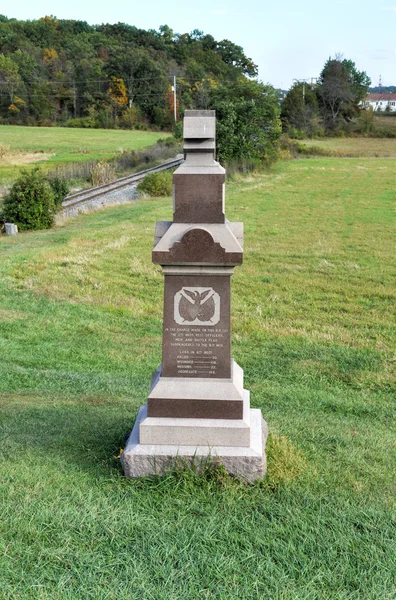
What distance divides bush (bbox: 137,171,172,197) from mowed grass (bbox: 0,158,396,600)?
13.9 meters

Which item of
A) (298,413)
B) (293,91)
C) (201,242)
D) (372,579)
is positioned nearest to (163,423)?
(201,242)

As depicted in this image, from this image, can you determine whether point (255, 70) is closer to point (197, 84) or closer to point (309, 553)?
point (197, 84)

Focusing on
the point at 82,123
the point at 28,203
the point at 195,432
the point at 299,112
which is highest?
the point at 299,112

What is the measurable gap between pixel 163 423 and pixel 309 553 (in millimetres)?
1635

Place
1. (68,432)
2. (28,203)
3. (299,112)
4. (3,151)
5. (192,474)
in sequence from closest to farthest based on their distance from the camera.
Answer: (192,474) < (68,432) < (28,203) < (3,151) < (299,112)

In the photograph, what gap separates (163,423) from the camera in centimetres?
518

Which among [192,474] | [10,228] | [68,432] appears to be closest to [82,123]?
[10,228]

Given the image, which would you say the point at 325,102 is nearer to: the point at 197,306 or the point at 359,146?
the point at 359,146

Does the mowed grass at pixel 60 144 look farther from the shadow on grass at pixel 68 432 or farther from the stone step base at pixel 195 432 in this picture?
the stone step base at pixel 195 432

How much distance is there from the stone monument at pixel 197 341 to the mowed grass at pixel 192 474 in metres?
0.24

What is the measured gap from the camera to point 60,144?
60156 mm

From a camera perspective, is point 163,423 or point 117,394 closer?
point 163,423

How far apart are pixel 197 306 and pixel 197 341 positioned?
301mm

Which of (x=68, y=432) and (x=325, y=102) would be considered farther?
(x=325, y=102)
